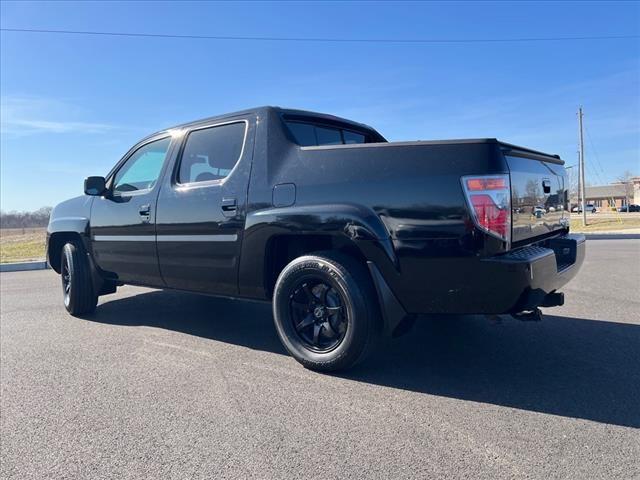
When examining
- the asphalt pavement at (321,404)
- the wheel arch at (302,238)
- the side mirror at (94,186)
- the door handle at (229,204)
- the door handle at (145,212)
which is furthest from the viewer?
the side mirror at (94,186)

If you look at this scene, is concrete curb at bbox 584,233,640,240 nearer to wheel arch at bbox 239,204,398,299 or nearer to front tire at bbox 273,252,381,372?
wheel arch at bbox 239,204,398,299

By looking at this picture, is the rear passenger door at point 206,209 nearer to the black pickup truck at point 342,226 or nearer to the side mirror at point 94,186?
the black pickup truck at point 342,226

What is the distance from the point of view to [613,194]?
96375mm

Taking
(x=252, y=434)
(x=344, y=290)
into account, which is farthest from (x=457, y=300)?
(x=252, y=434)

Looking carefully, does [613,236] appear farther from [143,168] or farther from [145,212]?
[145,212]

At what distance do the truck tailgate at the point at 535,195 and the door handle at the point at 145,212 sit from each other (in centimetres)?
311

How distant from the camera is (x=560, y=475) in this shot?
6.73 ft

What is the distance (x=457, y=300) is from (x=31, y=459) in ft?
7.83

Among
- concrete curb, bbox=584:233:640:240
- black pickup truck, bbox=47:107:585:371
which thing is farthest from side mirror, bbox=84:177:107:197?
concrete curb, bbox=584:233:640:240

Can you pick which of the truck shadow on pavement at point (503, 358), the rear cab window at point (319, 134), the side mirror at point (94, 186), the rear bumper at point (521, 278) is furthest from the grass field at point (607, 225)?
the side mirror at point (94, 186)

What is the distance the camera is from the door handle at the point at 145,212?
4.43 meters

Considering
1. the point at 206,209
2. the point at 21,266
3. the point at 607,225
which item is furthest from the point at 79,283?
the point at 607,225

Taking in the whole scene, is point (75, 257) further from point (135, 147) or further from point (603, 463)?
point (603, 463)

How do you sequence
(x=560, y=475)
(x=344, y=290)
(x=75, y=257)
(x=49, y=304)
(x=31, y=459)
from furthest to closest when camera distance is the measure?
1. (x=49, y=304)
2. (x=75, y=257)
3. (x=344, y=290)
4. (x=31, y=459)
5. (x=560, y=475)
